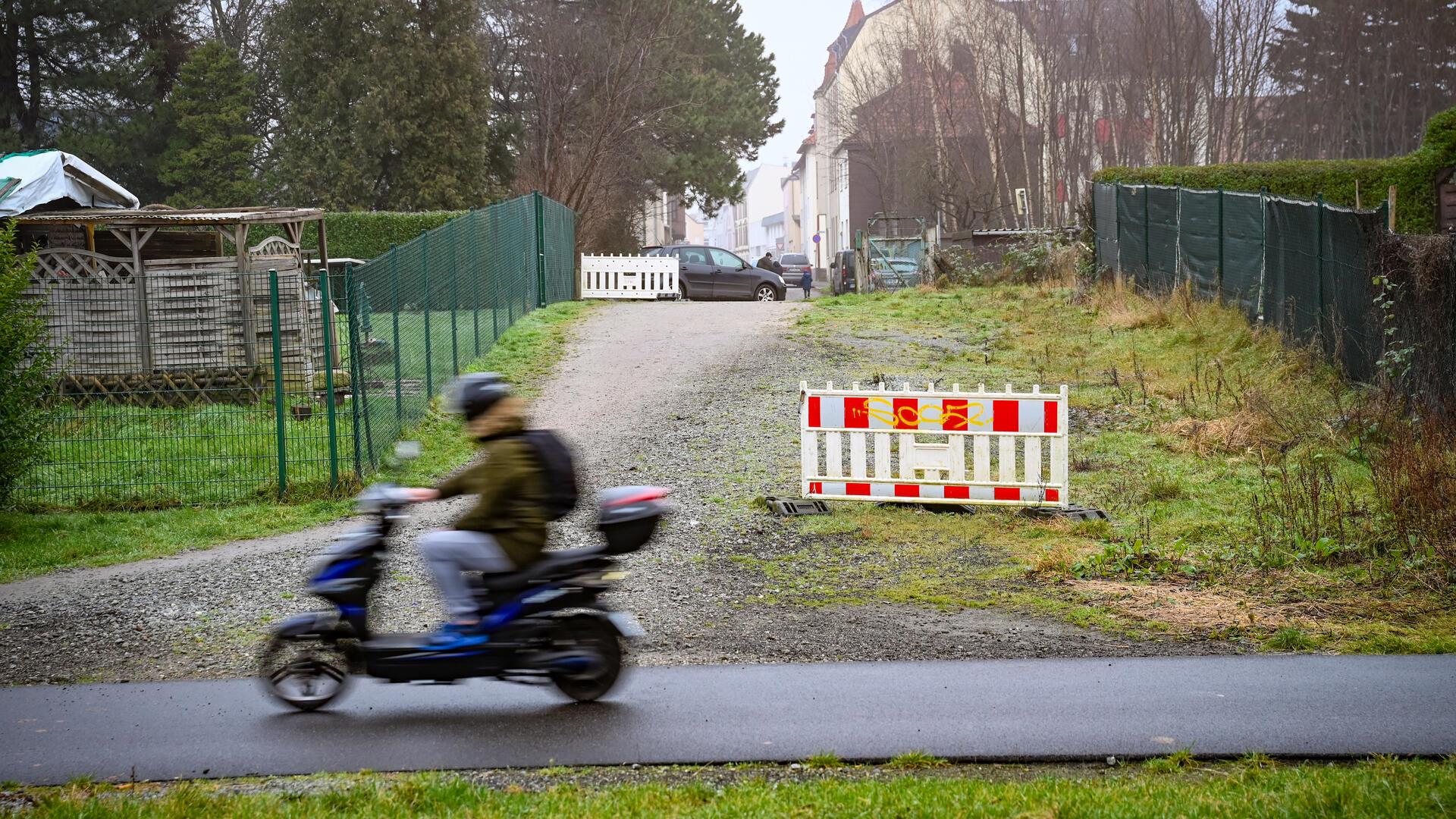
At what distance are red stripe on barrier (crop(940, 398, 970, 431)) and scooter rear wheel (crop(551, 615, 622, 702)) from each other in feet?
17.1

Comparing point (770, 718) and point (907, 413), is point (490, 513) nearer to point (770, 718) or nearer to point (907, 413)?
point (770, 718)

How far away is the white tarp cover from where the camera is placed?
66.1 ft

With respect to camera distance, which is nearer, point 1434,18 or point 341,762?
point 341,762

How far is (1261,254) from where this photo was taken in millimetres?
18422

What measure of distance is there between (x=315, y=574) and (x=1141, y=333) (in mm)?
16299

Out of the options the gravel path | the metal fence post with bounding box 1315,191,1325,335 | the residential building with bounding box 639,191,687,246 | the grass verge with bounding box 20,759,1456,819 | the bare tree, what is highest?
the bare tree

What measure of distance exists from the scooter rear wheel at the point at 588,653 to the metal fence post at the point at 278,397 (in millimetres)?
6620

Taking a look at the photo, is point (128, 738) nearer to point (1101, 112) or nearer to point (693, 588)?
point (693, 588)

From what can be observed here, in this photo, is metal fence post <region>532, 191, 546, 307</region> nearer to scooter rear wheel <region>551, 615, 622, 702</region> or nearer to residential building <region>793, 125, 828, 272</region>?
scooter rear wheel <region>551, 615, 622, 702</region>

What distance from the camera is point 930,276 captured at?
30547mm

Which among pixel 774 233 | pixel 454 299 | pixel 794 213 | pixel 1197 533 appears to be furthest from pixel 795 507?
pixel 774 233

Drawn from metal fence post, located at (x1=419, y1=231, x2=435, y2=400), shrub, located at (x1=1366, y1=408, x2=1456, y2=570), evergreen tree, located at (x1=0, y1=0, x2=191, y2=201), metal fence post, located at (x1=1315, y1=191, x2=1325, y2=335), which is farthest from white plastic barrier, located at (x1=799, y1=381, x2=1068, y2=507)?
evergreen tree, located at (x1=0, y1=0, x2=191, y2=201)

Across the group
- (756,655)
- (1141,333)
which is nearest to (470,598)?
(756,655)

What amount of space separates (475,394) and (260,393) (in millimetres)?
7467
